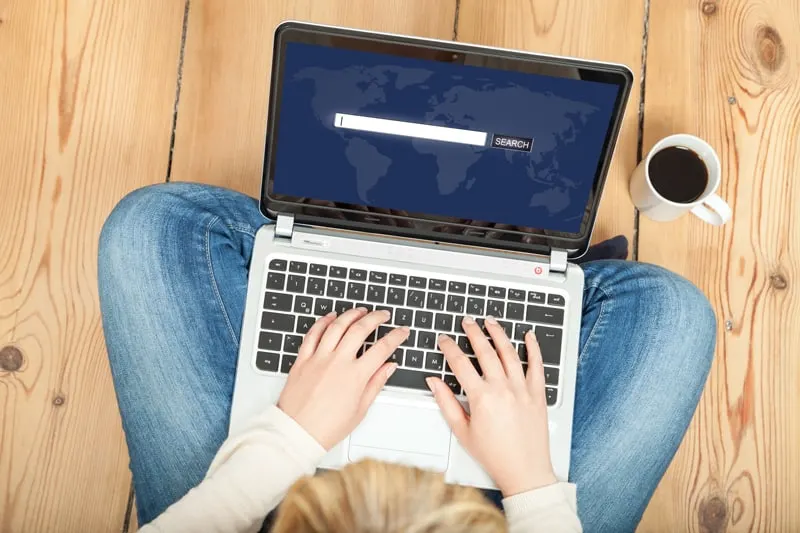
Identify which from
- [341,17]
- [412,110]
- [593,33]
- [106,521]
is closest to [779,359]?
[593,33]

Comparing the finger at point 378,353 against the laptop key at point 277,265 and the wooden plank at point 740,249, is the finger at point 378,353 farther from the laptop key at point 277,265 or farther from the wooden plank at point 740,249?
the wooden plank at point 740,249

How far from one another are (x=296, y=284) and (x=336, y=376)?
110 millimetres

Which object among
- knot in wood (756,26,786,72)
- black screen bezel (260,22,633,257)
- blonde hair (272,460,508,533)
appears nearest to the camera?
blonde hair (272,460,508,533)

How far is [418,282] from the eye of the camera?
2.29 ft

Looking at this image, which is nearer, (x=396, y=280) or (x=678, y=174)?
(x=396, y=280)

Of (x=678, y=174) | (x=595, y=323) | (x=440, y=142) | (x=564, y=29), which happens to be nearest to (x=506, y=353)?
(x=595, y=323)

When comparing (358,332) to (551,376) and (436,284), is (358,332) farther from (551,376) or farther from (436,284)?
(551,376)

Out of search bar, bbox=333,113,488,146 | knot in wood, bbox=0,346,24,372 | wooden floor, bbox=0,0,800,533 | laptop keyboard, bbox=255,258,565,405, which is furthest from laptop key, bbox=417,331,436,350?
knot in wood, bbox=0,346,24,372

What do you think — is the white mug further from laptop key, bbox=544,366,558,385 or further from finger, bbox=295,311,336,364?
finger, bbox=295,311,336,364

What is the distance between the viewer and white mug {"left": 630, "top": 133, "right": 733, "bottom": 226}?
0.79 m

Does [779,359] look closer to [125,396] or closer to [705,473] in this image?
[705,473]

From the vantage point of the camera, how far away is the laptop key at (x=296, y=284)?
0.69 meters

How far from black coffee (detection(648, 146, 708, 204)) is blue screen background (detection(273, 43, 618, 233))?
0.20 m

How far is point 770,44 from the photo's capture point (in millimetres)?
892
